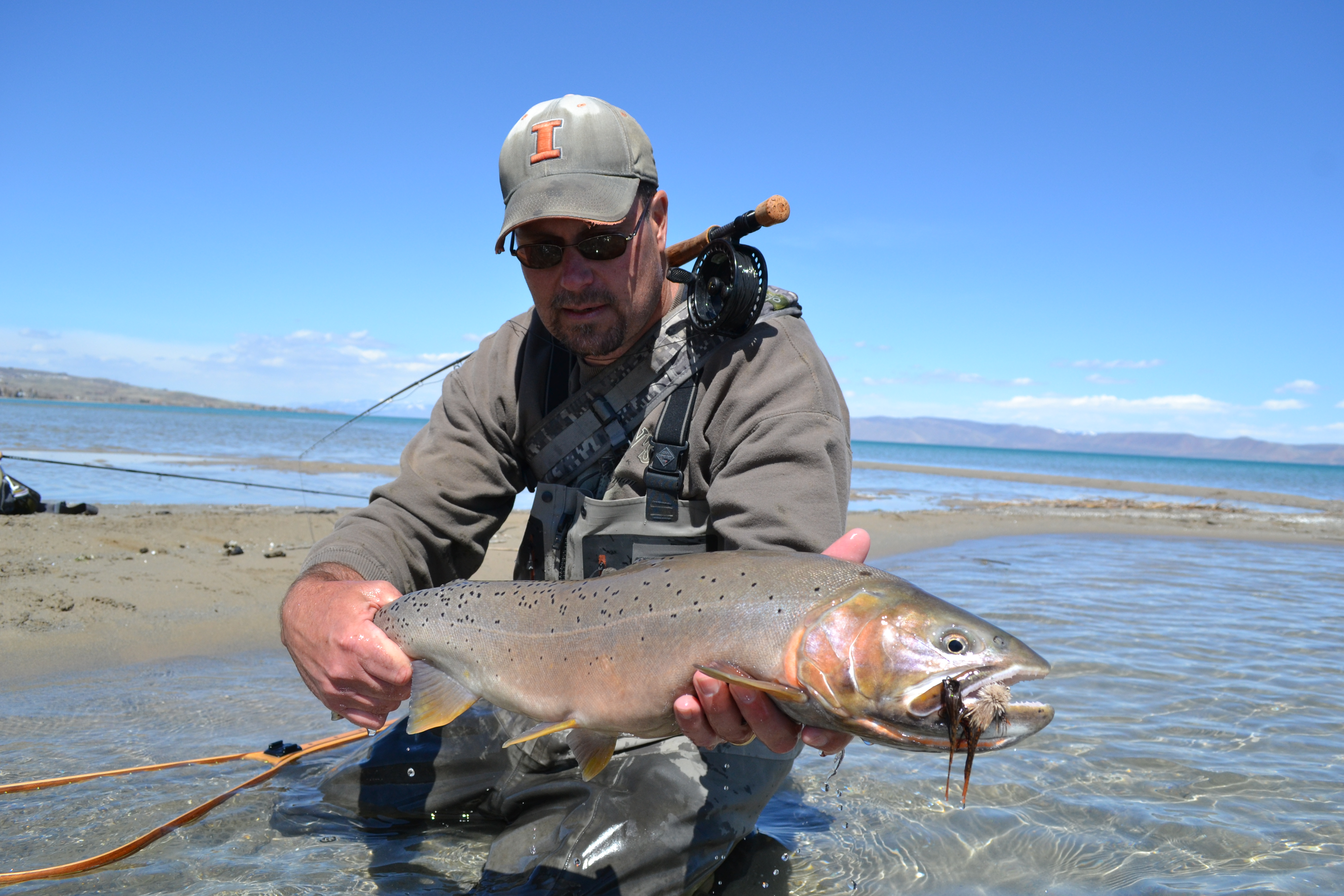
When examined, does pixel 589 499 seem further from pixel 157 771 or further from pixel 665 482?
pixel 157 771

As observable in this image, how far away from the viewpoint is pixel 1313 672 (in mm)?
6277

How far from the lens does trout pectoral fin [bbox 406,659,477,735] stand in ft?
9.13

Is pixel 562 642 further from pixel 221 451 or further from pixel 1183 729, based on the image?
pixel 221 451

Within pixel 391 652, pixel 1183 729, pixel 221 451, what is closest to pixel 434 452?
pixel 391 652

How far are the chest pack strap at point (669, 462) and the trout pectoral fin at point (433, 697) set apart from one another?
36.8 inches

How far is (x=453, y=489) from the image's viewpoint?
Answer: 356 centimetres

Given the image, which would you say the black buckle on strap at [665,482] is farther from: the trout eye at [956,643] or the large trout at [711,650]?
the trout eye at [956,643]

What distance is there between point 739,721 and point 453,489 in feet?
5.88

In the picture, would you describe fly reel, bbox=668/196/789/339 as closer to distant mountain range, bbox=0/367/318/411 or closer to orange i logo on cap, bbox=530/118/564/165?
orange i logo on cap, bbox=530/118/564/165

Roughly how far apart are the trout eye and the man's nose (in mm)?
2010

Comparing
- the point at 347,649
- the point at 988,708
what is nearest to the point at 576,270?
the point at 347,649

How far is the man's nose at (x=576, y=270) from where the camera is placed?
132 inches

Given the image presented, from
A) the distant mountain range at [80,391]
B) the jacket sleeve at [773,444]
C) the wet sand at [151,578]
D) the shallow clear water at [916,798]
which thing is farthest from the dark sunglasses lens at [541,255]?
the distant mountain range at [80,391]

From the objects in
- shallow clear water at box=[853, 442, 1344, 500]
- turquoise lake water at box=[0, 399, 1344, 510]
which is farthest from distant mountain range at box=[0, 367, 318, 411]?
shallow clear water at box=[853, 442, 1344, 500]
